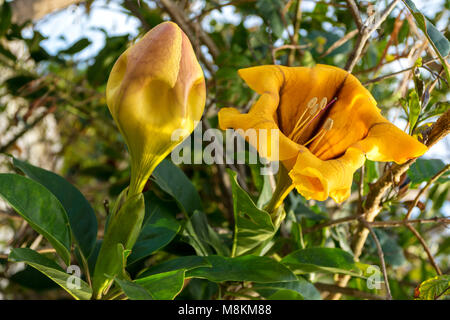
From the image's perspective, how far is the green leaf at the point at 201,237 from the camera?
2.23 ft

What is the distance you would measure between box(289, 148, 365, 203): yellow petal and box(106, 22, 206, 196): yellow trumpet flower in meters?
0.14

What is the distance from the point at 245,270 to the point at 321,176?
20cm

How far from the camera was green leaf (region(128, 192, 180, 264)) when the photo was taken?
0.65 metres

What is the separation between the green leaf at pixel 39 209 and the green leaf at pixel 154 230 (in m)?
0.11

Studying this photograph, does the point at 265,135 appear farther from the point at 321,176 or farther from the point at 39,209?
the point at 39,209

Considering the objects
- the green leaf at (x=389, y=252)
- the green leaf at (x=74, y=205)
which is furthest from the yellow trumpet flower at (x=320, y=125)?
the green leaf at (x=389, y=252)

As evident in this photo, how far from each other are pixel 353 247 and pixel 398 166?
0.79ft

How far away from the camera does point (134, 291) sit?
0.46m

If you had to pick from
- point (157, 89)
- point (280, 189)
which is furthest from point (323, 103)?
point (157, 89)

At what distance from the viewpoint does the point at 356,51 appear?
0.69m

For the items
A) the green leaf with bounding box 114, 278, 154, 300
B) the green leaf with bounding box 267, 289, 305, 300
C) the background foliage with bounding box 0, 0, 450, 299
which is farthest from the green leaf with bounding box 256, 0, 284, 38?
the green leaf with bounding box 114, 278, 154, 300

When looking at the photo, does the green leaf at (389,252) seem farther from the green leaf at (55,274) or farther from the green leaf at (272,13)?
the green leaf at (55,274)

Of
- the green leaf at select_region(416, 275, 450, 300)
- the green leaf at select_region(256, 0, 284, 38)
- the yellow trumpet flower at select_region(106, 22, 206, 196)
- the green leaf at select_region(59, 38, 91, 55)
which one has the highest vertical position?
the yellow trumpet flower at select_region(106, 22, 206, 196)

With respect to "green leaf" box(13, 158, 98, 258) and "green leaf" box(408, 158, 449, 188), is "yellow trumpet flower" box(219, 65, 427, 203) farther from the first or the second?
"green leaf" box(13, 158, 98, 258)
